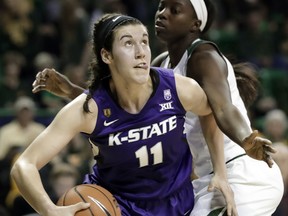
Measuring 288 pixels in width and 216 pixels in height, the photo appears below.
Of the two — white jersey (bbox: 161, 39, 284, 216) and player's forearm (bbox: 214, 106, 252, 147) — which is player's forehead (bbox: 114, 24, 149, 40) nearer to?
white jersey (bbox: 161, 39, 284, 216)

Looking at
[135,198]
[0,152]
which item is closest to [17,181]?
[135,198]

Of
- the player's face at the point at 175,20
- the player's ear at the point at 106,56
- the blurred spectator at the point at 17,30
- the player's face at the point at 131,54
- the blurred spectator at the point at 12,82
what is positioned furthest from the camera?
the blurred spectator at the point at 17,30

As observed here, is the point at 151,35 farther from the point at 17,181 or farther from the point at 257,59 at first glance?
the point at 17,181

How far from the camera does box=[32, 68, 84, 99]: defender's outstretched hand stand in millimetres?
4910

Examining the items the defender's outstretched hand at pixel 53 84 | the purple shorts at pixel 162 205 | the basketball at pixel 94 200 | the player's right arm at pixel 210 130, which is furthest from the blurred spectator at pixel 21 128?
the basketball at pixel 94 200

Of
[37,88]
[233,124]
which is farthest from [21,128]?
[233,124]

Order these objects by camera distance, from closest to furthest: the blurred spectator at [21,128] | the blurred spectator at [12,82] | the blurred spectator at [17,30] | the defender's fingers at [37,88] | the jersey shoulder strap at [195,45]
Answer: the jersey shoulder strap at [195,45] → the defender's fingers at [37,88] → the blurred spectator at [21,128] → the blurred spectator at [12,82] → the blurred spectator at [17,30]

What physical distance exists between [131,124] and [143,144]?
0.41 feet

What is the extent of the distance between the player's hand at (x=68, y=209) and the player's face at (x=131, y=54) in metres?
0.70

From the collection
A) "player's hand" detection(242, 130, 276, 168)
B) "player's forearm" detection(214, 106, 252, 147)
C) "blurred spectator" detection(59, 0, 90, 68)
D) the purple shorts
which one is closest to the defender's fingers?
the purple shorts

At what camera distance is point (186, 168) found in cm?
448

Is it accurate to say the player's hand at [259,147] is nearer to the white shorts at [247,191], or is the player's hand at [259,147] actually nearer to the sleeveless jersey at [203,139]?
the white shorts at [247,191]

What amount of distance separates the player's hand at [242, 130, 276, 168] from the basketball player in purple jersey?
0.42 m

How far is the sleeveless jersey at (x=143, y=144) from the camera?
4.16 metres
